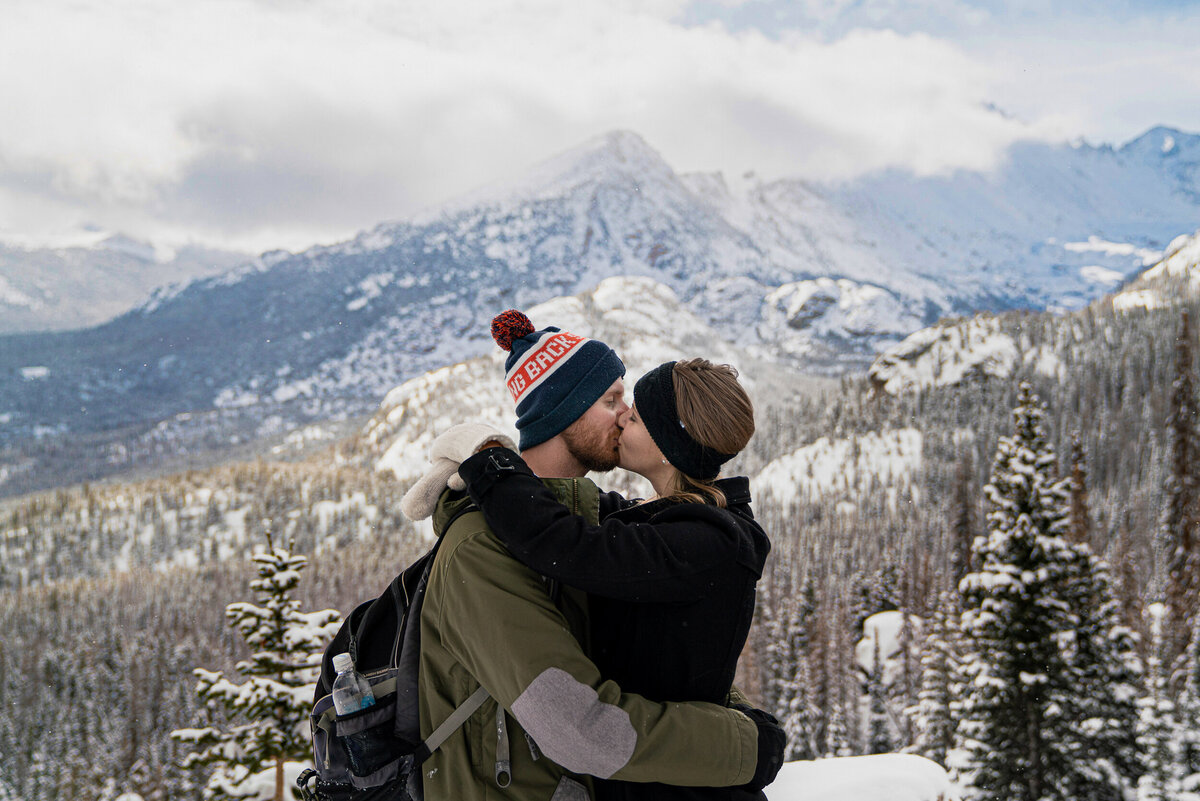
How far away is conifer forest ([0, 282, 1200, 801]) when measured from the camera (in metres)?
14.3

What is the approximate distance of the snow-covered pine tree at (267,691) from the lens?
38.7 ft

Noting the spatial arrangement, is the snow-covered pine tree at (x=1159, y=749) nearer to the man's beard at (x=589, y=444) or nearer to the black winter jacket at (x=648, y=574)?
the black winter jacket at (x=648, y=574)

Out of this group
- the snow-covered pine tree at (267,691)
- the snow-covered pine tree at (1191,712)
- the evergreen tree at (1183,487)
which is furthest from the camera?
the evergreen tree at (1183,487)

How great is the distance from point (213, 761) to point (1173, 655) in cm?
3169

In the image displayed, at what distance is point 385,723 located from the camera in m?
3.33

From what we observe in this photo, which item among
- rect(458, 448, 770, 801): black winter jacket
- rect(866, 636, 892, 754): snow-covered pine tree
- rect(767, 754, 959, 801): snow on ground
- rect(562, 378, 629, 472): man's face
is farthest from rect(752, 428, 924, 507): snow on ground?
rect(458, 448, 770, 801): black winter jacket

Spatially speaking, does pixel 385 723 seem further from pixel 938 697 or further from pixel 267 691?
pixel 938 697

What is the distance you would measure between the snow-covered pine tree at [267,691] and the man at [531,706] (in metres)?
9.68

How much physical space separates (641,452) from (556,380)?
628mm

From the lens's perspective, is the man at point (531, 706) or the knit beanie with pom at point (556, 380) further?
the knit beanie with pom at point (556, 380)

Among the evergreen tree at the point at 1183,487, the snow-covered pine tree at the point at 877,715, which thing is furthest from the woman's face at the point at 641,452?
the snow-covered pine tree at the point at 877,715

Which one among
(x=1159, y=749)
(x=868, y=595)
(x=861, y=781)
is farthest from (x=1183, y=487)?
(x=868, y=595)

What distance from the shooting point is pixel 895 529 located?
326 feet

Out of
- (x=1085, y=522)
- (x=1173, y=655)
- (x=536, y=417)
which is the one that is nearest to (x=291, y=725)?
(x=536, y=417)
